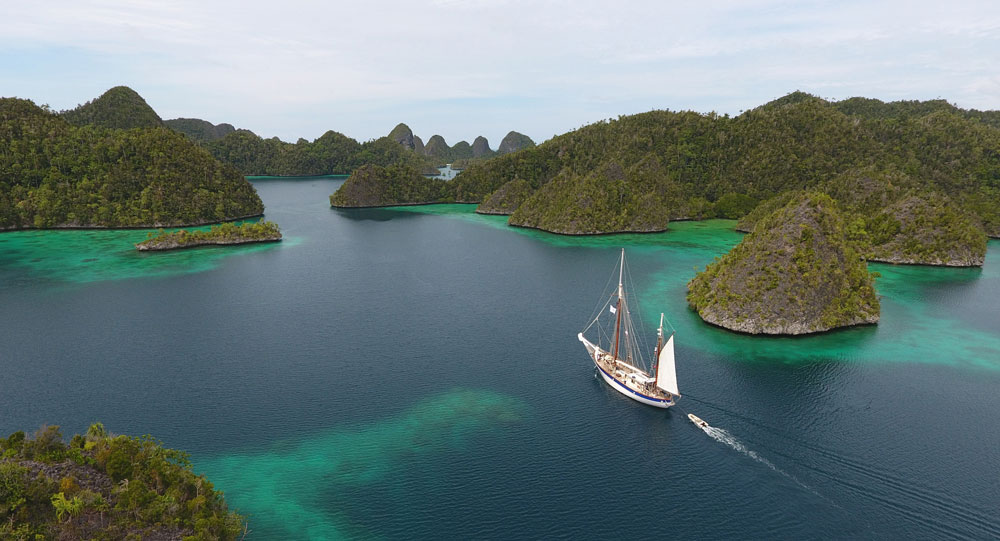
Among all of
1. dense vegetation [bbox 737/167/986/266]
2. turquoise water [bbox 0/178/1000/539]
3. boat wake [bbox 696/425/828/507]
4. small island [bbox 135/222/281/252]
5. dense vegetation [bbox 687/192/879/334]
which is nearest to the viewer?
turquoise water [bbox 0/178/1000/539]

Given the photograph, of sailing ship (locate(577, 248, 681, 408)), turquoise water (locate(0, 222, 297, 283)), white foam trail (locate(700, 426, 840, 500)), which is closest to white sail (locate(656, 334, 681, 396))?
sailing ship (locate(577, 248, 681, 408))

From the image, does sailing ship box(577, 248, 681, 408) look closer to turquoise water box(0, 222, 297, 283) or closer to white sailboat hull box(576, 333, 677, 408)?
white sailboat hull box(576, 333, 677, 408)

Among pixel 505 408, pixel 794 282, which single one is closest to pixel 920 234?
pixel 794 282

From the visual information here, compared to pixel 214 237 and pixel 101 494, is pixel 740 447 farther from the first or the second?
pixel 214 237

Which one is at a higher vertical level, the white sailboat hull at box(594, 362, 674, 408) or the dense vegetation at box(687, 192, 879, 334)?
the dense vegetation at box(687, 192, 879, 334)

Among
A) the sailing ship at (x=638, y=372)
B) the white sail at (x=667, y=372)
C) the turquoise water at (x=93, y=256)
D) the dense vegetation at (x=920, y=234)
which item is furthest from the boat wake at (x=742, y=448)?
the turquoise water at (x=93, y=256)

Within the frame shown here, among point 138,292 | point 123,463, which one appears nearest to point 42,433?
point 123,463

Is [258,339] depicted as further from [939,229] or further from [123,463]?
[939,229]
